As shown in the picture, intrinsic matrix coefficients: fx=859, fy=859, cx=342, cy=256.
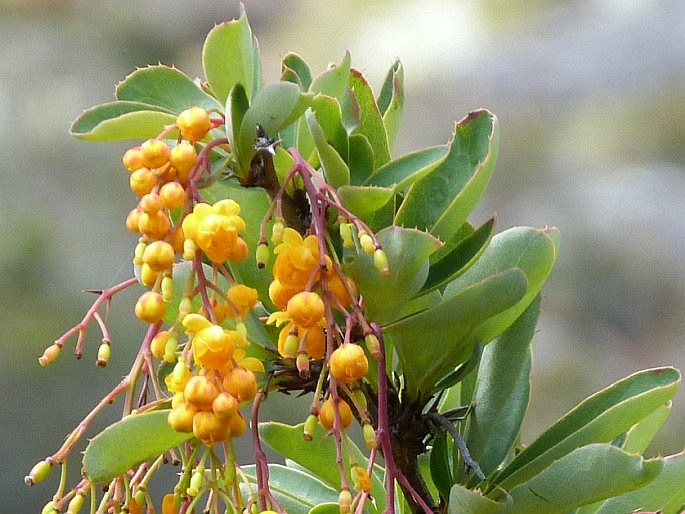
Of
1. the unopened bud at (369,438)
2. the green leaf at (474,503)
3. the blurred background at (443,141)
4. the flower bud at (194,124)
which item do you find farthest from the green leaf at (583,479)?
the blurred background at (443,141)

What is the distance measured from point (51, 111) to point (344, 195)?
2231 mm

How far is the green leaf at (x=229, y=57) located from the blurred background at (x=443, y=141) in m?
1.66

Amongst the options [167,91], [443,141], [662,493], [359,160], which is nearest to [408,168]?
[359,160]

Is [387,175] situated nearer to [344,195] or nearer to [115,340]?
[344,195]

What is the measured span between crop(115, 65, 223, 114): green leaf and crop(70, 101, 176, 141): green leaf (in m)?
0.01

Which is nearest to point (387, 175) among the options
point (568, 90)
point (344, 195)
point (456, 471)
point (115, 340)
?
point (344, 195)

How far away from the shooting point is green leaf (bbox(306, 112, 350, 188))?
1.22 feet

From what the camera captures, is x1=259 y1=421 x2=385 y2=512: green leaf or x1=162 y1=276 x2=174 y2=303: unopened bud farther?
x1=259 y1=421 x2=385 y2=512: green leaf

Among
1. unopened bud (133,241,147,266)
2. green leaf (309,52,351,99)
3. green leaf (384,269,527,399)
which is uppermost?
green leaf (309,52,351,99)

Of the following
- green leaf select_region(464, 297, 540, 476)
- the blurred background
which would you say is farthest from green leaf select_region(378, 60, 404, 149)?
the blurred background

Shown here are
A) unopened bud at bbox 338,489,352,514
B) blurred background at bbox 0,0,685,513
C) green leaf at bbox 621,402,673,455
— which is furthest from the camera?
blurred background at bbox 0,0,685,513

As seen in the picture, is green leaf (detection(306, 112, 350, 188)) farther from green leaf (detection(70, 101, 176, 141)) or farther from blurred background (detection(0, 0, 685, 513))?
blurred background (detection(0, 0, 685, 513))

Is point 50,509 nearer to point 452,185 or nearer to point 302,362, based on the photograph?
point 302,362

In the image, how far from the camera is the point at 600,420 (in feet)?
1.39
